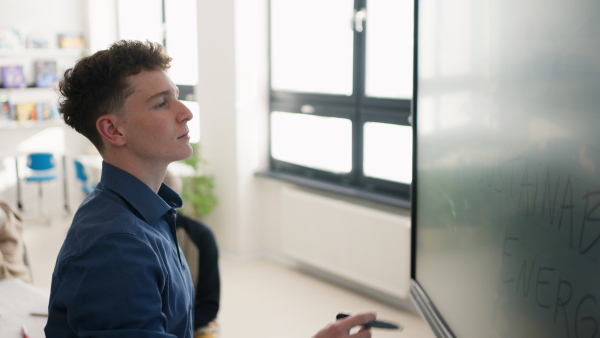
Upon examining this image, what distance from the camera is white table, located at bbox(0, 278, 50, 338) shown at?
221cm

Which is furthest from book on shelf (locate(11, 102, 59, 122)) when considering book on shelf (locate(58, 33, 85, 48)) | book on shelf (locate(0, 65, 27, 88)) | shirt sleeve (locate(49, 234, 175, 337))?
shirt sleeve (locate(49, 234, 175, 337))

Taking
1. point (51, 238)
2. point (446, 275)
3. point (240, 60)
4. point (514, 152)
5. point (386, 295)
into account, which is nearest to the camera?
point (514, 152)

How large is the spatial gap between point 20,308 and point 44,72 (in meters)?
5.99

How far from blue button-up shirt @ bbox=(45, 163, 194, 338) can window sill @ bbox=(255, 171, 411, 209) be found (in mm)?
2968

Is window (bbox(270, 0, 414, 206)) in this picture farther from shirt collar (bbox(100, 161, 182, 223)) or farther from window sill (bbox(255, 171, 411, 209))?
shirt collar (bbox(100, 161, 182, 223))

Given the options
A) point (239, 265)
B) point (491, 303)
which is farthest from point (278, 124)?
point (491, 303)

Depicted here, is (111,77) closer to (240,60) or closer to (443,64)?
(443,64)

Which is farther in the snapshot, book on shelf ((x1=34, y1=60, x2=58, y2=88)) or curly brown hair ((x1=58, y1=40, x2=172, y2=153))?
book on shelf ((x1=34, y1=60, x2=58, y2=88))

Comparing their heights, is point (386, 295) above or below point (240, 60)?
below

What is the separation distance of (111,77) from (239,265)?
13.6 feet

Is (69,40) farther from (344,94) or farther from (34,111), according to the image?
(344,94)

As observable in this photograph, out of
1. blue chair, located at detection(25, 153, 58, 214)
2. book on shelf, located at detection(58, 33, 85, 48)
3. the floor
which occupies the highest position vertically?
book on shelf, located at detection(58, 33, 85, 48)

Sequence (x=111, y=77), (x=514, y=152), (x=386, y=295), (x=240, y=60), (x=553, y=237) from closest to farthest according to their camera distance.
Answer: (x=553, y=237) → (x=514, y=152) → (x=111, y=77) → (x=386, y=295) → (x=240, y=60)

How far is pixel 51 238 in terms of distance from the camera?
6477 millimetres
